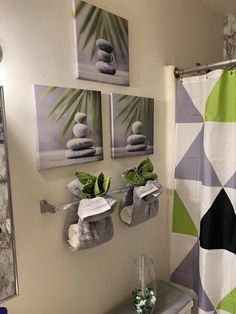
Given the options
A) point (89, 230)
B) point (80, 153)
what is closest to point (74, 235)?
point (89, 230)

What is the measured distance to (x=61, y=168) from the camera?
1077 millimetres

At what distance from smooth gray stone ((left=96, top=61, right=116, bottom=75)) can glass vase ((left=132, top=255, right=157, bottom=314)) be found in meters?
0.97

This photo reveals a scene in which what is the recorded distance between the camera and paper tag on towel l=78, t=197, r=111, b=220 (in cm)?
101

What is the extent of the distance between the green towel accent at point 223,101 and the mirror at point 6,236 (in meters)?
1.03

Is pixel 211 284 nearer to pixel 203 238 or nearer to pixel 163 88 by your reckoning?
pixel 203 238

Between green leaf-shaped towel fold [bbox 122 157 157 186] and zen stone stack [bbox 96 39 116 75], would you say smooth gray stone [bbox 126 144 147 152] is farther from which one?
zen stone stack [bbox 96 39 116 75]

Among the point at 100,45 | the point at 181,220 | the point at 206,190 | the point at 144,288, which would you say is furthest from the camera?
the point at 181,220

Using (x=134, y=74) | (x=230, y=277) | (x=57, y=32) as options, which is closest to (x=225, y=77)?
(x=134, y=74)

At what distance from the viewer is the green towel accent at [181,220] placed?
1.55 meters

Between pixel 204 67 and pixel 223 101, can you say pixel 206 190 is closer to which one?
pixel 223 101

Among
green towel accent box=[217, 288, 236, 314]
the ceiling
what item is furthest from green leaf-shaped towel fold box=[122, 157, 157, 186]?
the ceiling

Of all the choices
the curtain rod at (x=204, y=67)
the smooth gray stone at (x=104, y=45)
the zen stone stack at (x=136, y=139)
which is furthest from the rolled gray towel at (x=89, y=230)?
the curtain rod at (x=204, y=67)

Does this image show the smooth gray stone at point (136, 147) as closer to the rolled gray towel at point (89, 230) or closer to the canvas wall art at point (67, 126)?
the canvas wall art at point (67, 126)

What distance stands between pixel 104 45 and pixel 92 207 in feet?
2.44
